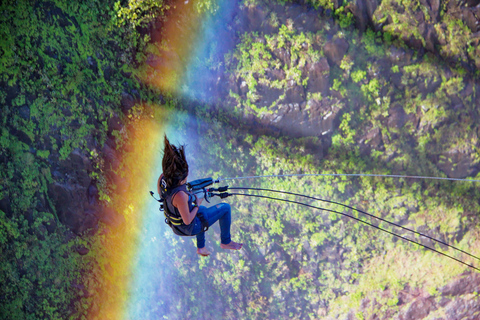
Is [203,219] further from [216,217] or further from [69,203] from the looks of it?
[69,203]

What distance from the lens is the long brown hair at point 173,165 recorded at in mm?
2879

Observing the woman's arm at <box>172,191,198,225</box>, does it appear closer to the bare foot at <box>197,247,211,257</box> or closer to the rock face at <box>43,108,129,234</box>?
the bare foot at <box>197,247,211,257</box>

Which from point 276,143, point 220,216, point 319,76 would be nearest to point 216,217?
point 220,216

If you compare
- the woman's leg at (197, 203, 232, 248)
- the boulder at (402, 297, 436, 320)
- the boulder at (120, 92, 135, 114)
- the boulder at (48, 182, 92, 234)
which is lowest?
the boulder at (402, 297, 436, 320)

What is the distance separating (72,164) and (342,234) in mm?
4702

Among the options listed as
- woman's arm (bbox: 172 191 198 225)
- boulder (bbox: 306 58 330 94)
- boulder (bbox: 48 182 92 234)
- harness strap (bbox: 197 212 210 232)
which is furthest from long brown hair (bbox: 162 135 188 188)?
boulder (bbox: 48 182 92 234)

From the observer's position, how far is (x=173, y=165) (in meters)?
2.87

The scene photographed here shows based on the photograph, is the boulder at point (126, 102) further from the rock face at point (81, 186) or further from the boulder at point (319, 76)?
the boulder at point (319, 76)

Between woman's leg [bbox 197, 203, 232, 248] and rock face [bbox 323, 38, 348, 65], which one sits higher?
rock face [bbox 323, 38, 348, 65]

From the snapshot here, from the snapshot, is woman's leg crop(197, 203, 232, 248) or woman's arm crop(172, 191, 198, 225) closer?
woman's arm crop(172, 191, 198, 225)

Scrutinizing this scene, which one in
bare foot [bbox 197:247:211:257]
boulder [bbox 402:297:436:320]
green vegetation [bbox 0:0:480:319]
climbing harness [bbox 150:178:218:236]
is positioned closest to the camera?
climbing harness [bbox 150:178:218:236]

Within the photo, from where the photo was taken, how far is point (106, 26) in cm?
493

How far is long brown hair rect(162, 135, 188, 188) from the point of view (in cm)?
288

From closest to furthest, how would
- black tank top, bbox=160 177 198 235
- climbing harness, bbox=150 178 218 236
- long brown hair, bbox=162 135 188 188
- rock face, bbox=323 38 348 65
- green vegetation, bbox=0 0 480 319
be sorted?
long brown hair, bbox=162 135 188 188, black tank top, bbox=160 177 198 235, climbing harness, bbox=150 178 218 236, green vegetation, bbox=0 0 480 319, rock face, bbox=323 38 348 65
